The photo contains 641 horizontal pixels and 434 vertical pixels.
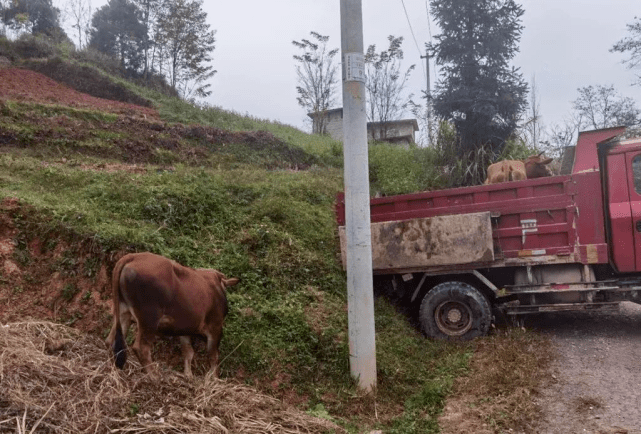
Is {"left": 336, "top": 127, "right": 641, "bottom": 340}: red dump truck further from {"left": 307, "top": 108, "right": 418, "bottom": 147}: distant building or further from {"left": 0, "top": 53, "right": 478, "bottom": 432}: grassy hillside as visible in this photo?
{"left": 307, "top": 108, "right": 418, "bottom": 147}: distant building

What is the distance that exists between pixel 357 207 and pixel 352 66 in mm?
1568

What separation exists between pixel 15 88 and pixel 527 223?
16.4m

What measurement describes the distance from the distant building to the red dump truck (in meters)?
20.0

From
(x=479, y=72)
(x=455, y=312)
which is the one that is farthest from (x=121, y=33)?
(x=455, y=312)

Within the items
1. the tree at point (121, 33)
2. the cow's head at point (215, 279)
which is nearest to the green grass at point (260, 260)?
the cow's head at point (215, 279)

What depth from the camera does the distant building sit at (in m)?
30.1

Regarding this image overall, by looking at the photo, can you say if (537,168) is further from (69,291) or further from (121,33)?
(121,33)

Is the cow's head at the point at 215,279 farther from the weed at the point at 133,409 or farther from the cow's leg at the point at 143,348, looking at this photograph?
the weed at the point at 133,409

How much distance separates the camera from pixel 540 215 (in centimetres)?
753

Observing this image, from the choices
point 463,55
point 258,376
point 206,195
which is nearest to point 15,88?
point 206,195

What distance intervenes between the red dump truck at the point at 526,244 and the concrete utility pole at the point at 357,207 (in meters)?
1.95

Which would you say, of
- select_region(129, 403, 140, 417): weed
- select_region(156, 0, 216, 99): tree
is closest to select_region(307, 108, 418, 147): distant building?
select_region(156, 0, 216, 99): tree

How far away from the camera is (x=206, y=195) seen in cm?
952

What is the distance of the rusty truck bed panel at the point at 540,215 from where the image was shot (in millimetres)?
7297
